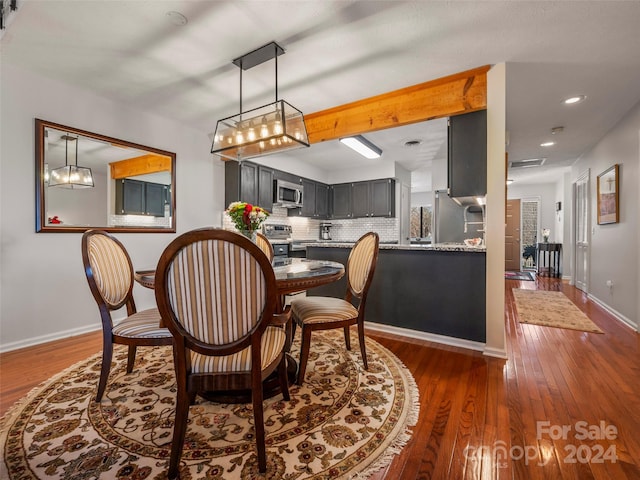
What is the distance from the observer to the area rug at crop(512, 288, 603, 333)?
10.7ft

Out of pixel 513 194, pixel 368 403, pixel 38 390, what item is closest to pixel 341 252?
pixel 368 403

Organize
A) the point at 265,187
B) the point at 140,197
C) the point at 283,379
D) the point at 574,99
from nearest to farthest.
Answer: the point at 283,379, the point at 574,99, the point at 140,197, the point at 265,187

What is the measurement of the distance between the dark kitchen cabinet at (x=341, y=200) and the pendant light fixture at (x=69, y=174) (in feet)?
14.3

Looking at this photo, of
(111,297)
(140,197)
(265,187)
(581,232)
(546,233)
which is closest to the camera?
(111,297)

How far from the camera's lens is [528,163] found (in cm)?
599

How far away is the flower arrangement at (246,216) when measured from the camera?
6.71 ft

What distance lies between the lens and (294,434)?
4.68 ft

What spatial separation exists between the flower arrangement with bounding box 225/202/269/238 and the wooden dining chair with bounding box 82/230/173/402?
2.58 feet

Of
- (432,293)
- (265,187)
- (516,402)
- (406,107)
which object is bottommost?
(516,402)

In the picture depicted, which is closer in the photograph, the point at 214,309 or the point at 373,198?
the point at 214,309

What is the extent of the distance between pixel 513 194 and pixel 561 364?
7.57m

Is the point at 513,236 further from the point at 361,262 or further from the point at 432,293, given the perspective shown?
the point at 361,262

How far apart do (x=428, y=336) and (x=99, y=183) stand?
3.73 metres

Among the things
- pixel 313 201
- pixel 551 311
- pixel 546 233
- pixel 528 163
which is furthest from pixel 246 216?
pixel 546 233
